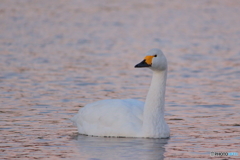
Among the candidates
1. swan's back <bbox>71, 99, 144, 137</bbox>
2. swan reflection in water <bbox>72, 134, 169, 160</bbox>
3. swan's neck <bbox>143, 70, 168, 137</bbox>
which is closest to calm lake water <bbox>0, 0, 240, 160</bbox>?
swan reflection in water <bbox>72, 134, 169, 160</bbox>

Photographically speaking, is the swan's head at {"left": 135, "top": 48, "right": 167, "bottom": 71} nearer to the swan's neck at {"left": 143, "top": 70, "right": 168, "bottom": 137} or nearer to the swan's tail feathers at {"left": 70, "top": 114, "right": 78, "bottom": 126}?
the swan's neck at {"left": 143, "top": 70, "right": 168, "bottom": 137}

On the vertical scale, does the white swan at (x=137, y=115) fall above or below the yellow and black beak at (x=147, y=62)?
below

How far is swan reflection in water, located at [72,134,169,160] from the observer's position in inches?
390

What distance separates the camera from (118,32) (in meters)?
29.7

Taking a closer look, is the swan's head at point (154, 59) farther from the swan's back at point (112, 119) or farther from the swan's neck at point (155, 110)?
the swan's back at point (112, 119)

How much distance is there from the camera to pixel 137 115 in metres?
11.6

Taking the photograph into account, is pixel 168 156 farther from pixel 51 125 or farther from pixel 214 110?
pixel 214 110

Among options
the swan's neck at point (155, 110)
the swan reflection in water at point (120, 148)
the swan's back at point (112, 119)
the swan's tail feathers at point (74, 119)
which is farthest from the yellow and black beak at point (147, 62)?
the swan's tail feathers at point (74, 119)

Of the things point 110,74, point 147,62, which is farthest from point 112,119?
point 110,74

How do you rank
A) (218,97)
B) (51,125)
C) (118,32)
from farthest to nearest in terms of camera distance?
(118,32), (218,97), (51,125)

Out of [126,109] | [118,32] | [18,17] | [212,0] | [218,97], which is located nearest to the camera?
[126,109]

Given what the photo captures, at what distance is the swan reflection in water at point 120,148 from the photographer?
9906 mm

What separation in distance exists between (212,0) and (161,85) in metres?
34.6

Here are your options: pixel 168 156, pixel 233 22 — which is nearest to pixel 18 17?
pixel 233 22
